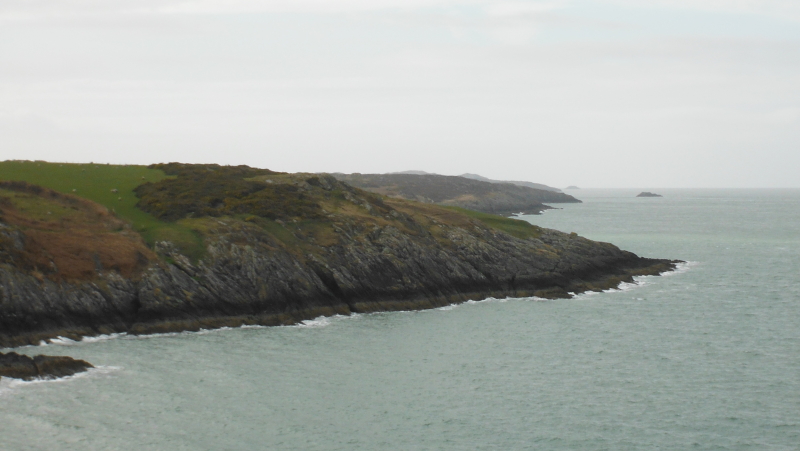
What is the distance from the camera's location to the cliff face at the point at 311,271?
151 ft

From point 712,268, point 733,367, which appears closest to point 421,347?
point 733,367

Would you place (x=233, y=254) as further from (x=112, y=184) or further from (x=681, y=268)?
(x=681, y=268)

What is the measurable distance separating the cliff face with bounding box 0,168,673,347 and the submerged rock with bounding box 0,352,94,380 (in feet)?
19.0

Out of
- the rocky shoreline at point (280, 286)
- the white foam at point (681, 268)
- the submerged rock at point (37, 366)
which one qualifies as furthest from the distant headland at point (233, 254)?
the submerged rock at point (37, 366)

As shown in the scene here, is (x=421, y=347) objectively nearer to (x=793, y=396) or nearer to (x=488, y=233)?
(x=793, y=396)

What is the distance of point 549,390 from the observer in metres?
37.1

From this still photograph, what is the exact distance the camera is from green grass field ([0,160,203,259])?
56.9m

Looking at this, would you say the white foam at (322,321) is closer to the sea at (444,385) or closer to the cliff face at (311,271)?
the sea at (444,385)

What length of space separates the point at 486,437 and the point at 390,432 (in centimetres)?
430

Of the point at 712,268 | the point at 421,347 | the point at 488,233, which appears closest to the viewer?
the point at 421,347

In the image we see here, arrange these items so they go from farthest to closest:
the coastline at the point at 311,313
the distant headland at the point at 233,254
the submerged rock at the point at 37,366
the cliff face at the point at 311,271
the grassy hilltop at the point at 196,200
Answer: the grassy hilltop at the point at 196,200 < the distant headland at the point at 233,254 < the cliff face at the point at 311,271 < the coastline at the point at 311,313 < the submerged rock at the point at 37,366

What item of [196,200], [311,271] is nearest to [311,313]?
[311,271]

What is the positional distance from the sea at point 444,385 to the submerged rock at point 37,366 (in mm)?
814

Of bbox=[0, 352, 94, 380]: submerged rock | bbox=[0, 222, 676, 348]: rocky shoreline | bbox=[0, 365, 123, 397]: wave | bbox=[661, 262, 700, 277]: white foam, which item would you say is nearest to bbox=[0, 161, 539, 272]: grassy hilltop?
bbox=[0, 222, 676, 348]: rocky shoreline
